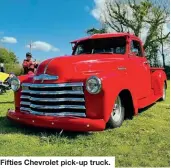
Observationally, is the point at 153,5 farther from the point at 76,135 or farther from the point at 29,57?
the point at 76,135

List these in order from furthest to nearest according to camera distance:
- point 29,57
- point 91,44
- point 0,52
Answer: point 0,52, point 29,57, point 91,44

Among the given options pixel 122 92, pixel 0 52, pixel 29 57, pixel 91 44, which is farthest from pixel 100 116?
pixel 0 52

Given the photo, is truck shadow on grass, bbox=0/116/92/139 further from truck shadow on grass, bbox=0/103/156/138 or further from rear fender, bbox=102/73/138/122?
rear fender, bbox=102/73/138/122

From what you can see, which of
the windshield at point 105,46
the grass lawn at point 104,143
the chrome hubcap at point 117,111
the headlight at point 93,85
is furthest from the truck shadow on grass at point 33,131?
the windshield at point 105,46

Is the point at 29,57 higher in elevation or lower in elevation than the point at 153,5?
lower

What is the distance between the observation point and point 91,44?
298 inches

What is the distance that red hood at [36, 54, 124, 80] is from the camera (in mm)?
5781

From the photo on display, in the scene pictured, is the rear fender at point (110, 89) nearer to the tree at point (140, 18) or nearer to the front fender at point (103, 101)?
the front fender at point (103, 101)

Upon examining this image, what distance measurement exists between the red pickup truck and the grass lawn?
22 cm

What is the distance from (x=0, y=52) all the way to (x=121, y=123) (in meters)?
48.7

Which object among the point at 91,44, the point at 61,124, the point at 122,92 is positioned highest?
the point at 91,44

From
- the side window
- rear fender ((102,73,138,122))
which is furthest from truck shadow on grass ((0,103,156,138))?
the side window

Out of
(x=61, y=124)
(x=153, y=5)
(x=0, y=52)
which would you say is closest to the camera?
(x=61, y=124)

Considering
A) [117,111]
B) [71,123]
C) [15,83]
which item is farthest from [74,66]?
[15,83]
